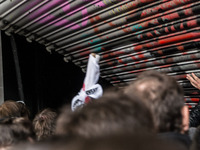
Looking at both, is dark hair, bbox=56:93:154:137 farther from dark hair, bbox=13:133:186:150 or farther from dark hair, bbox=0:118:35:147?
dark hair, bbox=0:118:35:147

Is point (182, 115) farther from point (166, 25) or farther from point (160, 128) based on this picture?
point (166, 25)

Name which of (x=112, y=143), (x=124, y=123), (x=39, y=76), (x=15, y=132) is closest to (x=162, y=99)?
(x=124, y=123)

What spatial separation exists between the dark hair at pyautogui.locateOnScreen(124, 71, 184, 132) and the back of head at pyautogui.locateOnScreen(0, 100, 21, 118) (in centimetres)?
207

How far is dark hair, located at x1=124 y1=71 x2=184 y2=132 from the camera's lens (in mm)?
1488

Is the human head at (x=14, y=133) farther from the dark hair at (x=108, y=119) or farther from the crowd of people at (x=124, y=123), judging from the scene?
the dark hair at (x=108, y=119)

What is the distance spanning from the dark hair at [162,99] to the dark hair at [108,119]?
0.54m

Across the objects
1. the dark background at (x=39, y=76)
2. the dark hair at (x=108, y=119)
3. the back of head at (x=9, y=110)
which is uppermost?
the dark background at (x=39, y=76)

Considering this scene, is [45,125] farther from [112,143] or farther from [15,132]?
[112,143]

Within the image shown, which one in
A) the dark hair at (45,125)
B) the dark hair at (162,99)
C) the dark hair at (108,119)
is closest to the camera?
the dark hair at (108,119)

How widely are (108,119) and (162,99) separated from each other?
2.41 ft

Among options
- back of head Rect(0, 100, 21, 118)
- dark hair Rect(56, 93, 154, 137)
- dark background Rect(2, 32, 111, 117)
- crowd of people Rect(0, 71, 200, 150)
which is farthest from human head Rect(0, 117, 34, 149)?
dark background Rect(2, 32, 111, 117)

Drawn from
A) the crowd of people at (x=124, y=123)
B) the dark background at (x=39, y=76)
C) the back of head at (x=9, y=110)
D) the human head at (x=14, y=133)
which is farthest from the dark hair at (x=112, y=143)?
the dark background at (x=39, y=76)

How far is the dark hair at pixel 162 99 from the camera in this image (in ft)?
4.88

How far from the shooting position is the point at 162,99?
150 centimetres
